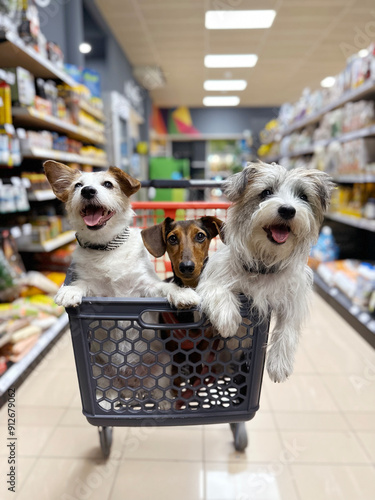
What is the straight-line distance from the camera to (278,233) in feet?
3.00

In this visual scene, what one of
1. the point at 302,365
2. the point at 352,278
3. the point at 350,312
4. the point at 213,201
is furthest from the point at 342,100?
the point at 302,365

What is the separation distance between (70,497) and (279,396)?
3.85 feet

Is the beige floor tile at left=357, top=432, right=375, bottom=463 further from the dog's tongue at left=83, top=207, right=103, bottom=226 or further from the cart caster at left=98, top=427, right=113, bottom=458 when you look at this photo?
the dog's tongue at left=83, top=207, right=103, bottom=226

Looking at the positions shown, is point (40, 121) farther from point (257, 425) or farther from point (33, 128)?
point (257, 425)

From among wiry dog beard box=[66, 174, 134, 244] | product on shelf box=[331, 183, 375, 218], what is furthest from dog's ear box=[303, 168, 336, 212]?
product on shelf box=[331, 183, 375, 218]

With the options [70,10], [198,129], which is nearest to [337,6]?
[70,10]

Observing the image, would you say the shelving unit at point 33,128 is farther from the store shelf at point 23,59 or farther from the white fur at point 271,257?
the white fur at point 271,257

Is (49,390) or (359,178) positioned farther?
(359,178)

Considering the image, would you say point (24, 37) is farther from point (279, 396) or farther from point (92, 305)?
point (279, 396)

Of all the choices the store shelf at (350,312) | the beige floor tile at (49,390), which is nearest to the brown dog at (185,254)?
the beige floor tile at (49,390)

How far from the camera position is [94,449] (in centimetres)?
173

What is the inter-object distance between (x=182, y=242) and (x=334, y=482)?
1.22m

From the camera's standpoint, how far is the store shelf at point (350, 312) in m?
2.75

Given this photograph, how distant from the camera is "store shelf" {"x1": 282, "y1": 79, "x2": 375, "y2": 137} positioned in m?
3.14
